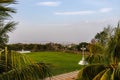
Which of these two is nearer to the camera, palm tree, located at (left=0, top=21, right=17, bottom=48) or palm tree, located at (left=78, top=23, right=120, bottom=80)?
palm tree, located at (left=0, top=21, right=17, bottom=48)

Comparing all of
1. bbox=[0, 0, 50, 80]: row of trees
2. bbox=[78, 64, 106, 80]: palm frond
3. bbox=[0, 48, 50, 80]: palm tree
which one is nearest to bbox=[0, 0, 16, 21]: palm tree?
bbox=[0, 0, 50, 80]: row of trees

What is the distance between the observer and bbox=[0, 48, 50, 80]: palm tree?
3586 mm

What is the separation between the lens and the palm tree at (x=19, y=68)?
11.8 ft

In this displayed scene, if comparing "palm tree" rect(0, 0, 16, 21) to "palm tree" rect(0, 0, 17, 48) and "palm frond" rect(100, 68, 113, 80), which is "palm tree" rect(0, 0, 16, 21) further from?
"palm frond" rect(100, 68, 113, 80)

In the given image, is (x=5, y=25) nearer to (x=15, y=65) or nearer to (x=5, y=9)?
(x=5, y=9)

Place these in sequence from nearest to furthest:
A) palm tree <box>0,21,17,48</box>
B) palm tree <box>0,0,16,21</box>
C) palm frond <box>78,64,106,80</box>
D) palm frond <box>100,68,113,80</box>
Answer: palm tree <box>0,0,16,21</box> < palm tree <box>0,21,17,48</box> < palm frond <box>100,68,113,80</box> < palm frond <box>78,64,106,80</box>

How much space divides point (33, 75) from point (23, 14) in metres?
1.44

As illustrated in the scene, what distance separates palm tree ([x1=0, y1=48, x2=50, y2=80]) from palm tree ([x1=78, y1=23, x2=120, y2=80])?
2647 millimetres

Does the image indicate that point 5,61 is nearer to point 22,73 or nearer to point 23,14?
point 22,73

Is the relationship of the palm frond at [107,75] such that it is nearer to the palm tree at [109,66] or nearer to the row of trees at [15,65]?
the palm tree at [109,66]

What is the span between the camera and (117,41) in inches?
256

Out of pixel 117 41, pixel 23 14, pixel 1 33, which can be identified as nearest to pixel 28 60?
pixel 1 33

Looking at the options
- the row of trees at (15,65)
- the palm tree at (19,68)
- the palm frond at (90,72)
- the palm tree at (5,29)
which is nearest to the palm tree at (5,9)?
the row of trees at (15,65)

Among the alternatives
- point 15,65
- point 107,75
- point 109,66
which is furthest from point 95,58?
point 15,65
